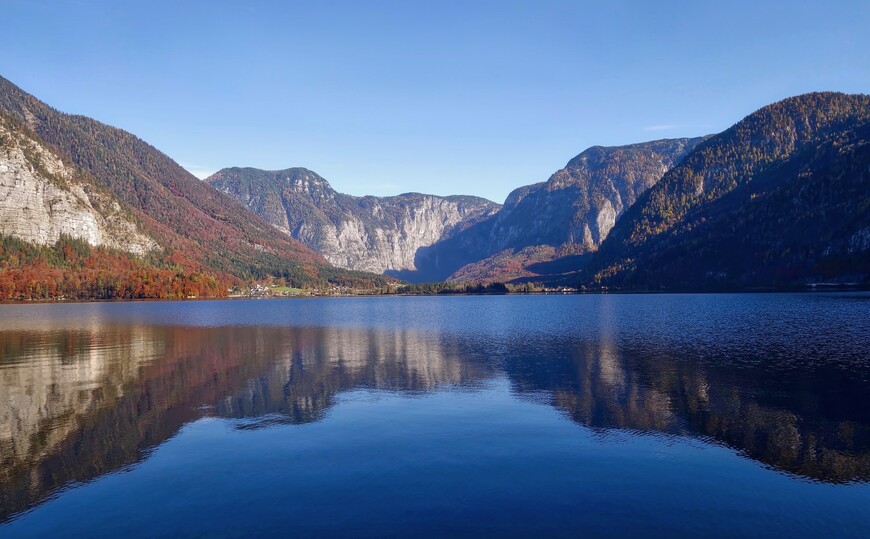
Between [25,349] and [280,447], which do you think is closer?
[280,447]

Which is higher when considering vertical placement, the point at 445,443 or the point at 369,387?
the point at 369,387

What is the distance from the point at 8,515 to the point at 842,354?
5865 cm

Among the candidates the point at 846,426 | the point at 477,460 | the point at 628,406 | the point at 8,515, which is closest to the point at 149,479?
the point at 8,515

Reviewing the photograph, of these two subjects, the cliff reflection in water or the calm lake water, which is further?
the cliff reflection in water

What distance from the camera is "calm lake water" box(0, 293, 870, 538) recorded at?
1944 centimetres

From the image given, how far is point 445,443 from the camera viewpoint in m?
27.9

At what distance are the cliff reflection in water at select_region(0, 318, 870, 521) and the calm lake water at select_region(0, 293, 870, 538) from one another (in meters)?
0.20

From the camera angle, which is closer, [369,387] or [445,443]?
[445,443]

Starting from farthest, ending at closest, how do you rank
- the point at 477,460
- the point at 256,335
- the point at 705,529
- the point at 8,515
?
the point at 256,335 < the point at 477,460 < the point at 8,515 < the point at 705,529

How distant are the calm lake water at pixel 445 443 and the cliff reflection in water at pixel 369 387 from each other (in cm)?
20

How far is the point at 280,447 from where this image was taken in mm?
27781

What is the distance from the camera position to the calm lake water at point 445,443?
19438mm

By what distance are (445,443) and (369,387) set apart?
50.7 ft

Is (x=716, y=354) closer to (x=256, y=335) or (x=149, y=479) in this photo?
(x=149, y=479)
